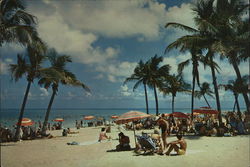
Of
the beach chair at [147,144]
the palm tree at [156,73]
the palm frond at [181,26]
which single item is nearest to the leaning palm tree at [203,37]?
the palm frond at [181,26]

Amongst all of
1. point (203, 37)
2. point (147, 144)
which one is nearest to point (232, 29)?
point (203, 37)

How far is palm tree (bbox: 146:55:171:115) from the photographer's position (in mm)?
27656

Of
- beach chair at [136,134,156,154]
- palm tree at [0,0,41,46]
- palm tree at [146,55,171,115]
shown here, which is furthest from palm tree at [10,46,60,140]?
palm tree at [146,55,171,115]

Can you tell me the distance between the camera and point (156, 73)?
2788 cm

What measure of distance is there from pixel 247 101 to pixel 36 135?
54.5 feet

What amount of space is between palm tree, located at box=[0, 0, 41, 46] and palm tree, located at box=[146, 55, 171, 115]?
18736 mm

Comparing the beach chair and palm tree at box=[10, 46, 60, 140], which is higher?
palm tree at box=[10, 46, 60, 140]

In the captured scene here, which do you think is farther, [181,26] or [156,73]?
[156,73]

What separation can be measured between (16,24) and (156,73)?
19885 mm

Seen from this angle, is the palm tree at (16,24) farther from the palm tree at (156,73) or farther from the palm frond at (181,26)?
the palm tree at (156,73)

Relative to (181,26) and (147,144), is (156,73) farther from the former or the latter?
(147,144)

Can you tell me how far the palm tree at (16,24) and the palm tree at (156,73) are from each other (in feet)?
61.5

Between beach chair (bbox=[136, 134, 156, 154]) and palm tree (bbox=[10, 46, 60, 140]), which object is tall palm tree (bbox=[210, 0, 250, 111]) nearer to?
beach chair (bbox=[136, 134, 156, 154])

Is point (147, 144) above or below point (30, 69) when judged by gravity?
below
